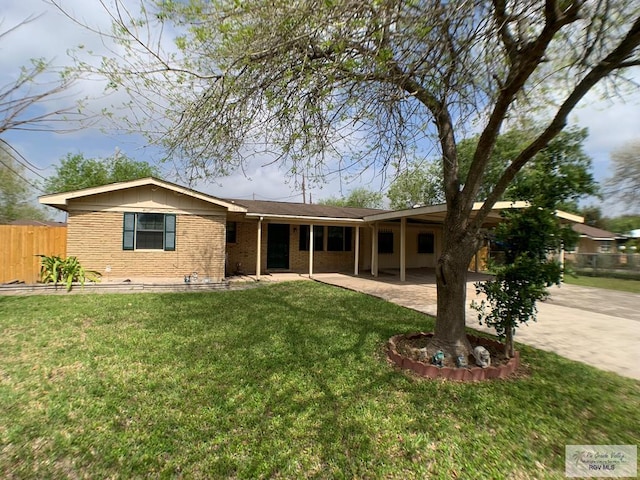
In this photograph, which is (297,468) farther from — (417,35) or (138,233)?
(138,233)

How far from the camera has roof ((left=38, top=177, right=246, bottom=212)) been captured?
9906mm

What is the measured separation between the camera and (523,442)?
2789mm

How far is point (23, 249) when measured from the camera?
10070 millimetres

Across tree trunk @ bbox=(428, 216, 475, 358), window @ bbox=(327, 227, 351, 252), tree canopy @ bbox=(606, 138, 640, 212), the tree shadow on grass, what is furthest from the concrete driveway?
tree canopy @ bbox=(606, 138, 640, 212)

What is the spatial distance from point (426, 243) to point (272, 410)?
55.0 ft

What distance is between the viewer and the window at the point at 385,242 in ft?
55.8

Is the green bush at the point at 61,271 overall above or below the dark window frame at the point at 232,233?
below

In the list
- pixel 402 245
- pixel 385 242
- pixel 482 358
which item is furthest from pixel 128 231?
pixel 385 242

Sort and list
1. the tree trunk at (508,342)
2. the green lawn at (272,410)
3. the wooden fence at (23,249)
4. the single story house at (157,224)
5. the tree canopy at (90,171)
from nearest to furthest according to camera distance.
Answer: the green lawn at (272,410)
the tree trunk at (508,342)
the wooden fence at (23,249)
the single story house at (157,224)
the tree canopy at (90,171)

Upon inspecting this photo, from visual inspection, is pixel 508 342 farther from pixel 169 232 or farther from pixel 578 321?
pixel 169 232

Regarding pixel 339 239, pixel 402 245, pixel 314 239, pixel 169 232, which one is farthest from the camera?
pixel 339 239

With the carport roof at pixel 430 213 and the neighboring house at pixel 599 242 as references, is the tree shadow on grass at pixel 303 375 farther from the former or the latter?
the neighboring house at pixel 599 242

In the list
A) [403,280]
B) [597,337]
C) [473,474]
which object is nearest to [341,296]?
[403,280]

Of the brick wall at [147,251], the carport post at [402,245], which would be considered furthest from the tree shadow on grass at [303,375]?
the carport post at [402,245]
